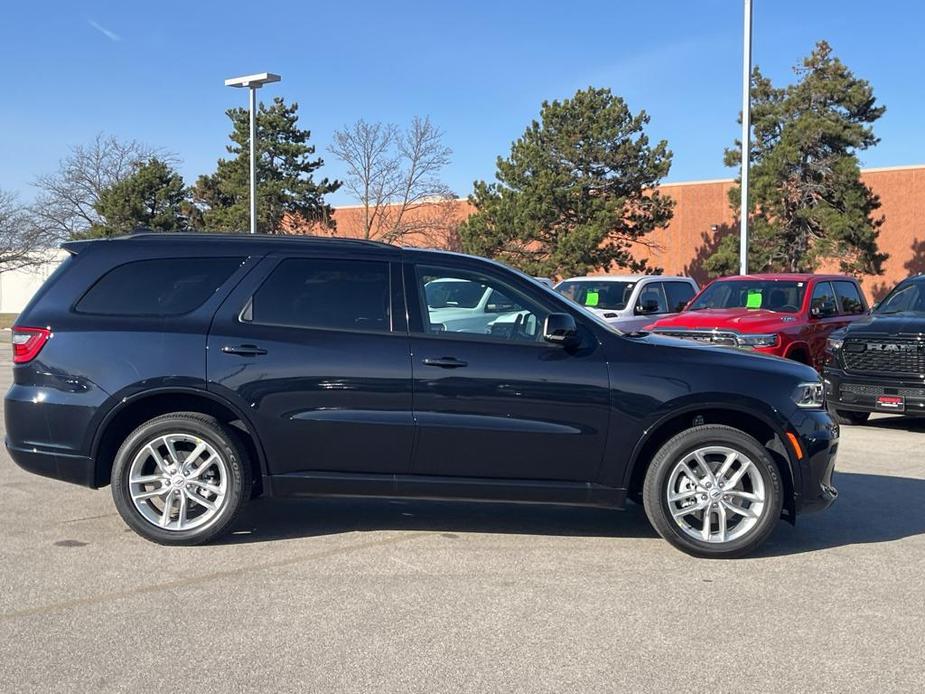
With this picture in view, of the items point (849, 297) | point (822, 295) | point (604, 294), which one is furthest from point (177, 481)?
point (604, 294)

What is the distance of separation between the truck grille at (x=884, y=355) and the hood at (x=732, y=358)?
5299 millimetres

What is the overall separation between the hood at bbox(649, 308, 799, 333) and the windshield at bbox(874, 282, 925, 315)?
1077 millimetres

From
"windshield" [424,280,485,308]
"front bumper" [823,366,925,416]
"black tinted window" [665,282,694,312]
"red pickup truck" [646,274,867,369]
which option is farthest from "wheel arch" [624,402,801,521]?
"black tinted window" [665,282,694,312]

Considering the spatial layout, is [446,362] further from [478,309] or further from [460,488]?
[460,488]

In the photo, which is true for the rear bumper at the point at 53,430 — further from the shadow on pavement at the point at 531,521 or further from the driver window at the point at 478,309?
the driver window at the point at 478,309

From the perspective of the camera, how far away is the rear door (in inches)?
228

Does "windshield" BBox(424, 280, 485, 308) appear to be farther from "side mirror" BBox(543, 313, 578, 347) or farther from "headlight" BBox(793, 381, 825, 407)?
"headlight" BBox(793, 381, 825, 407)

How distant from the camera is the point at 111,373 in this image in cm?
588

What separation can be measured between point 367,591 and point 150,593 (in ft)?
3.61

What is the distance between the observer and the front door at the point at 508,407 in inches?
227

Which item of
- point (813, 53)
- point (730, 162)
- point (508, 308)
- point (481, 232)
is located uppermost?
point (813, 53)

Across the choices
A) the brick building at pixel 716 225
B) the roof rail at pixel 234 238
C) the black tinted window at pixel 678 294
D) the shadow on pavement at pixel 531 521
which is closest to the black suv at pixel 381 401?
the roof rail at pixel 234 238

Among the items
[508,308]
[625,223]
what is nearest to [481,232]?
[625,223]

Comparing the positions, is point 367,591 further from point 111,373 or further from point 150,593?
point 111,373
